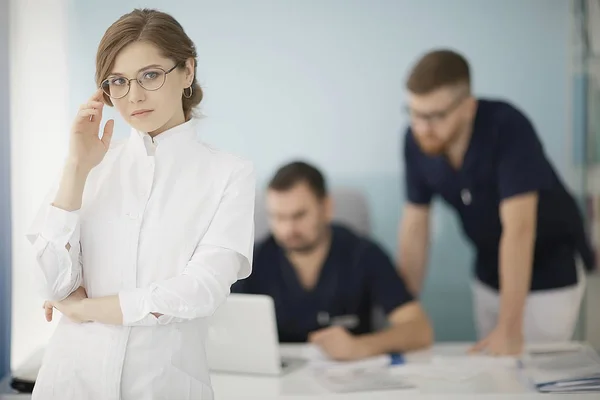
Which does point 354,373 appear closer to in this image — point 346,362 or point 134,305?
point 346,362

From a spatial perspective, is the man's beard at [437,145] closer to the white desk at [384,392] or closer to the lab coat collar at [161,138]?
the white desk at [384,392]

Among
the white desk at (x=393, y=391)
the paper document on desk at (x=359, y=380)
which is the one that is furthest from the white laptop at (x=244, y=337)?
the paper document on desk at (x=359, y=380)

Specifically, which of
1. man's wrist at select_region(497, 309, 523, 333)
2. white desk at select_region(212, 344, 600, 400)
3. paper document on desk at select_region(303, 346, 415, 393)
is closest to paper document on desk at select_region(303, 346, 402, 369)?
paper document on desk at select_region(303, 346, 415, 393)

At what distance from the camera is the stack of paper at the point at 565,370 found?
208cm

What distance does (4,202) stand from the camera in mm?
2123

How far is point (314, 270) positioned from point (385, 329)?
336mm

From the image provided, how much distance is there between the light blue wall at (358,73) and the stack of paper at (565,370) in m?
0.83

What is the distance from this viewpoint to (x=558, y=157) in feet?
9.41

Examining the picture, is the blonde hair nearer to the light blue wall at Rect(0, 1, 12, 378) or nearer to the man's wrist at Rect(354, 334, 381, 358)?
the light blue wall at Rect(0, 1, 12, 378)

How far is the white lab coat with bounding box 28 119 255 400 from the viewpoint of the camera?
148cm

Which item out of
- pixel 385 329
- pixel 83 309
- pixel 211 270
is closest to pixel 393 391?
pixel 385 329

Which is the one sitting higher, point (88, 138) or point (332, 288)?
point (88, 138)

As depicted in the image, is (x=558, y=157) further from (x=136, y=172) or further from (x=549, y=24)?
(x=136, y=172)

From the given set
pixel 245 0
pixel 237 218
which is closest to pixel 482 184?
pixel 245 0
